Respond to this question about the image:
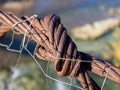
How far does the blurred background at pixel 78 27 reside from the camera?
7.91 ft

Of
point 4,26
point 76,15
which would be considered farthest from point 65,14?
point 4,26

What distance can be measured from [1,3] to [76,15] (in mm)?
461

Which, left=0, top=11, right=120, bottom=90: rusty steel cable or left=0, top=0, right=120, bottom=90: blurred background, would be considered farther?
left=0, top=0, right=120, bottom=90: blurred background

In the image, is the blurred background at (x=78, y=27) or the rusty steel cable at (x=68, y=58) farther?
the blurred background at (x=78, y=27)

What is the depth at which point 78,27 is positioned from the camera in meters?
2.63

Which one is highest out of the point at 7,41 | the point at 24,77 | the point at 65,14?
the point at 65,14

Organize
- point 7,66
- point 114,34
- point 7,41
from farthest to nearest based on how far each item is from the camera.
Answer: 1. point 114,34
2. point 7,66
3. point 7,41

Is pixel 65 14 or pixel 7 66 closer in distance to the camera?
pixel 7 66

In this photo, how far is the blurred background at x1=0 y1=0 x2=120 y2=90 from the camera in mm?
2412

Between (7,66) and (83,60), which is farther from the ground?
(83,60)

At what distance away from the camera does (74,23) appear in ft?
8.68

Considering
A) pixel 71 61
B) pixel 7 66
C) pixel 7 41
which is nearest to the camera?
pixel 71 61

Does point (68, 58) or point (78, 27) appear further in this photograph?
point (78, 27)

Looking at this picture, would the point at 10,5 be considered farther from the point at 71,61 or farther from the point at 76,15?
the point at 71,61
